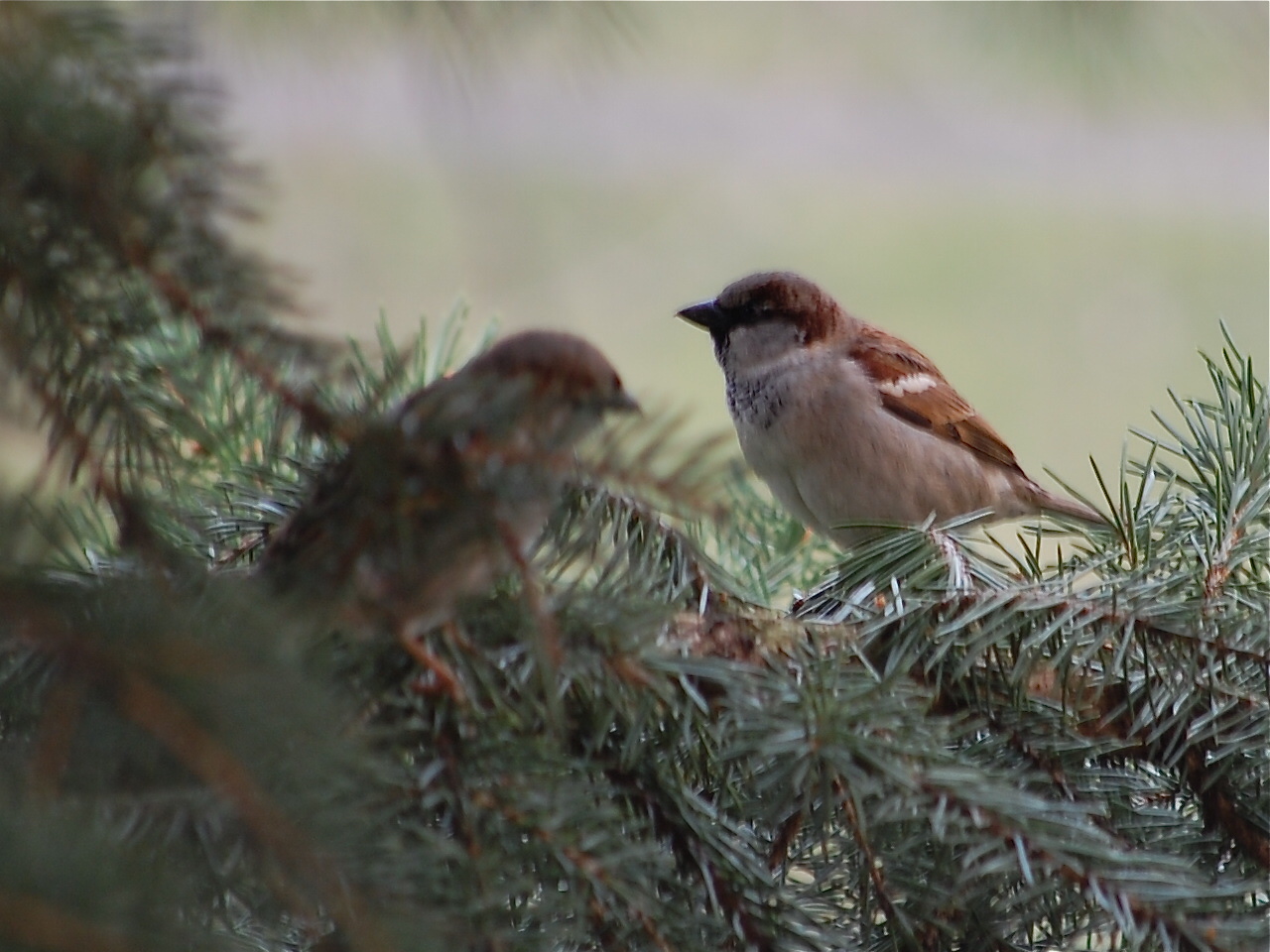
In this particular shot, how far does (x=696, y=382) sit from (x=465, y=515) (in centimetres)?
334

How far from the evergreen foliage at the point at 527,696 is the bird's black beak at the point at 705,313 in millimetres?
1030

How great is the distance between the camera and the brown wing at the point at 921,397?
6.84ft

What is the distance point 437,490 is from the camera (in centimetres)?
57

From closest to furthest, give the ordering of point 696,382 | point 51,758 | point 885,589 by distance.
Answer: point 51,758
point 885,589
point 696,382

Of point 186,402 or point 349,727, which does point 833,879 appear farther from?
point 186,402

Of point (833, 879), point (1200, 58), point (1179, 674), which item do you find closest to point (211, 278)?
point (833, 879)

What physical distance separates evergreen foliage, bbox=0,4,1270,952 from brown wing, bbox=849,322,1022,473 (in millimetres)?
927

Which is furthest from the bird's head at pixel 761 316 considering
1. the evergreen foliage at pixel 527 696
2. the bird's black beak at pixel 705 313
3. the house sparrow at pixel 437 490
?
the house sparrow at pixel 437 490

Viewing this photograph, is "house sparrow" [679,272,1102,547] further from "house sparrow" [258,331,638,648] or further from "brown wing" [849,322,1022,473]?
"house sparrow" [258,331,638,648]

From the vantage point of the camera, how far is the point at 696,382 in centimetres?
389

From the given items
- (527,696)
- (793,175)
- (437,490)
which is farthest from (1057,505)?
(793,175)

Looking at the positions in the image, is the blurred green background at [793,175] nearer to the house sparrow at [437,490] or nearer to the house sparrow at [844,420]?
the house sparrow at [437,490]

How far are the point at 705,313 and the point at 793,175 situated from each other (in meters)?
2.57

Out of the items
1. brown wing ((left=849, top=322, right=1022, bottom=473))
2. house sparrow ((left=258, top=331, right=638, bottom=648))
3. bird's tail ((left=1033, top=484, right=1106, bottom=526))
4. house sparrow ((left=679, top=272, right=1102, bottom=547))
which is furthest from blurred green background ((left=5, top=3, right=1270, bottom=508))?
bird's tail ((left=1033, top=484, right=1106, bottom=526))
